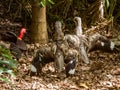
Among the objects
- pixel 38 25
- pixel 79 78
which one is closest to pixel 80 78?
pixel 79 78

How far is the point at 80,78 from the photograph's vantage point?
3643 mm

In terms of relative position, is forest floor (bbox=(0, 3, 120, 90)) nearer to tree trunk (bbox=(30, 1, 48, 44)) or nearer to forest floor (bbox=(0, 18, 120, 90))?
Result: forest floor (bbox=(0, 18, 120, 90))

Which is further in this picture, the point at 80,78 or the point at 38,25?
the point at 38,25

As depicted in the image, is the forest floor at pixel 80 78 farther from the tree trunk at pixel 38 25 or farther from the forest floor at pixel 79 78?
the tree trunk at pixel 38 25

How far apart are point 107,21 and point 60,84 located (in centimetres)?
200

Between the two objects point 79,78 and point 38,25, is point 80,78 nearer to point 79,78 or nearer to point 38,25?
point 79,78

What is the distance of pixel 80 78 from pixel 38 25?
108 cm

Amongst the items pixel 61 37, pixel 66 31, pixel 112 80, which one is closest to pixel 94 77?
pixel 112 80

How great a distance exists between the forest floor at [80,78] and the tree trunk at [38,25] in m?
0.34

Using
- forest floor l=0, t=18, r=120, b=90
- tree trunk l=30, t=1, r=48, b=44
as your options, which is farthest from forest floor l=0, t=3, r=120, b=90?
tree trunk l=30, t=1, r=48, b=44

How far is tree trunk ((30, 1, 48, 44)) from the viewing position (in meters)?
4.39

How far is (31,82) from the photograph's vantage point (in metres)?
3.50

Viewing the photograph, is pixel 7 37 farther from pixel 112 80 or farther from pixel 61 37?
pixel 112 80

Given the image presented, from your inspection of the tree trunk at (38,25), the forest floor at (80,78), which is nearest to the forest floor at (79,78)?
the forest floor at (80,78)
